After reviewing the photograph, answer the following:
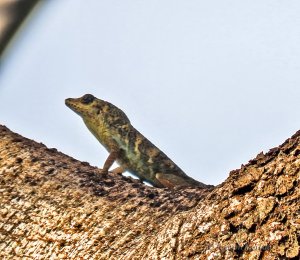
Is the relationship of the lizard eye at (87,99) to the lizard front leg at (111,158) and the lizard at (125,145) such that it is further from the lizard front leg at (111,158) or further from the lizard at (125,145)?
the lizard front leg at (111,158)

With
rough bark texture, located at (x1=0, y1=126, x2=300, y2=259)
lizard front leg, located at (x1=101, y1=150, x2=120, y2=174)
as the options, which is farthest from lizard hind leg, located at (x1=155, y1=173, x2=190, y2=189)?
rough bark texture, located at (x1=0, y1=126, x2=300, y2=259)

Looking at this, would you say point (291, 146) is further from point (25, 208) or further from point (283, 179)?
point (25, 208)

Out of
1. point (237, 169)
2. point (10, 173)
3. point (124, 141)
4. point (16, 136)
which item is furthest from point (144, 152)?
point (237, 169)

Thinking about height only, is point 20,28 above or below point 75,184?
above

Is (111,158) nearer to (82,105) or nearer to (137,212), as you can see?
(82,105)

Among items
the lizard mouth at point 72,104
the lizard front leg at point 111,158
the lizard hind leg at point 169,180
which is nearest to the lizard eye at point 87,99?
the lizard mouth at point 72,104

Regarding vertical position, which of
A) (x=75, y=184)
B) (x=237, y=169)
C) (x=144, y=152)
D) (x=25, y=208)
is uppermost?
(x=144, y=152)
